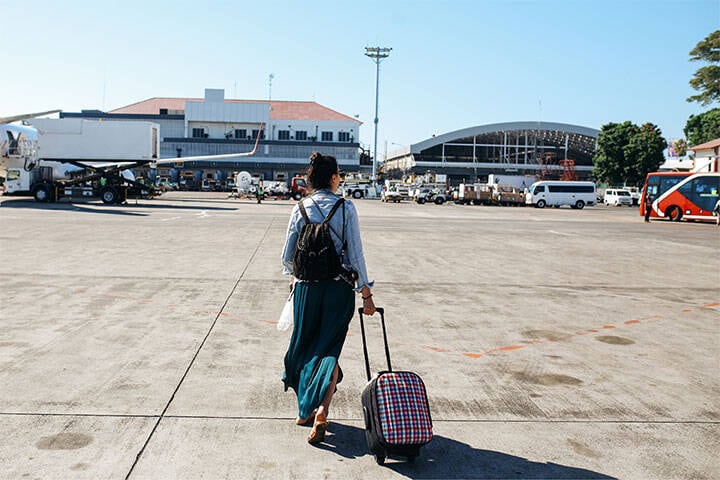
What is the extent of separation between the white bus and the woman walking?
56720 millimetres

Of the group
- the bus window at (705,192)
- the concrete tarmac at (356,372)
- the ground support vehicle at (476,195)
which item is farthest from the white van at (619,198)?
the concrete tarmac at (356,372)

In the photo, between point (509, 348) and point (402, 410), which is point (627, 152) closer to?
point (509, 348)

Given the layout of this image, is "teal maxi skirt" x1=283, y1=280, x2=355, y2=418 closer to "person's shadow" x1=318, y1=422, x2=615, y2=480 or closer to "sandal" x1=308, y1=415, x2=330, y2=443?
"sandal" x1=308, y1=415, x2=330, y2=443

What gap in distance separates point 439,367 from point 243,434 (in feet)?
7.71


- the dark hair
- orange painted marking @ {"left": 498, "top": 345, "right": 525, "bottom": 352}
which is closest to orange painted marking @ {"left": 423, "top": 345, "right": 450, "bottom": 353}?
orange painted marking @ {"left": 498, "top": 345, "right": 525, "bottom": 352}

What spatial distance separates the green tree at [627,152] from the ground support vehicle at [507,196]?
23.4 meters

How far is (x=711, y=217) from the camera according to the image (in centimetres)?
3616

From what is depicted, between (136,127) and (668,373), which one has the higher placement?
(136,127)

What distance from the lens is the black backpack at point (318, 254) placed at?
4367 mm

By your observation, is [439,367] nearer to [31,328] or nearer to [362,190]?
[31,328]

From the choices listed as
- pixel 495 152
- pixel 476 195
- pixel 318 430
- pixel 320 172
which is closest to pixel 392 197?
pixel 476 195

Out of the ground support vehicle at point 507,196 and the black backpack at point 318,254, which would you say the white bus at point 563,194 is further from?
the black backpack at point 318,254

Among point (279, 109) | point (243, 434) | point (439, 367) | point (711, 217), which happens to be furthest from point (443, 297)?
point (279, 109)

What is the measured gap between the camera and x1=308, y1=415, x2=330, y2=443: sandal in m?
4.30
